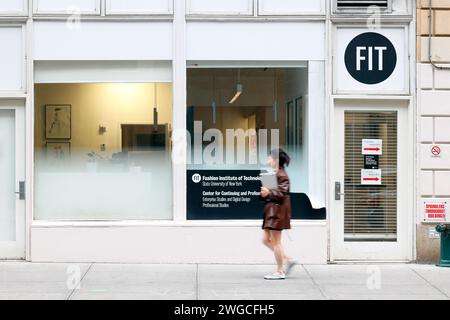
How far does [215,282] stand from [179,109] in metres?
2.99

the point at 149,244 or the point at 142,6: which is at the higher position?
the point at 142,6

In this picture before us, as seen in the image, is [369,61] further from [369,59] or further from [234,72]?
[234,72]

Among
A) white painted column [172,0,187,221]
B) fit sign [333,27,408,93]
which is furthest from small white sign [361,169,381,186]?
white painted column [172,0,187,221]

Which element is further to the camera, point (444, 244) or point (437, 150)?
point (437, 150)

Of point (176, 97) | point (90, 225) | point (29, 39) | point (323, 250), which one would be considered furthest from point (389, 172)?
point (29, 39)

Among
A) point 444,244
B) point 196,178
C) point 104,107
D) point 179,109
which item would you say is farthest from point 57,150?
point 444,244

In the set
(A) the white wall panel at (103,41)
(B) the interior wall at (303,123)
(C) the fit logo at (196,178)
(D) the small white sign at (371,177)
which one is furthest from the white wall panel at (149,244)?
(A) the white wall panel at (103,41)

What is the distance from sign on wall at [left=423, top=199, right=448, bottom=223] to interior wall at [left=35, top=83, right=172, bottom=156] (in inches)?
168

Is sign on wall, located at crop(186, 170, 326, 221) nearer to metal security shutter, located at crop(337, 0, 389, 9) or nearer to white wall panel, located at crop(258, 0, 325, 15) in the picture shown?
white wall panel, located at crop(258, 0, 325, 15)

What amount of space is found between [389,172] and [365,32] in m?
2.25

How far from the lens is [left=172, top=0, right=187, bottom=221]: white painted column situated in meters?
13.1

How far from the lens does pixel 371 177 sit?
13430 mm

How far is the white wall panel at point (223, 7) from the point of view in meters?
13.2

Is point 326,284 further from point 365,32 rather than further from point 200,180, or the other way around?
point 365,32
